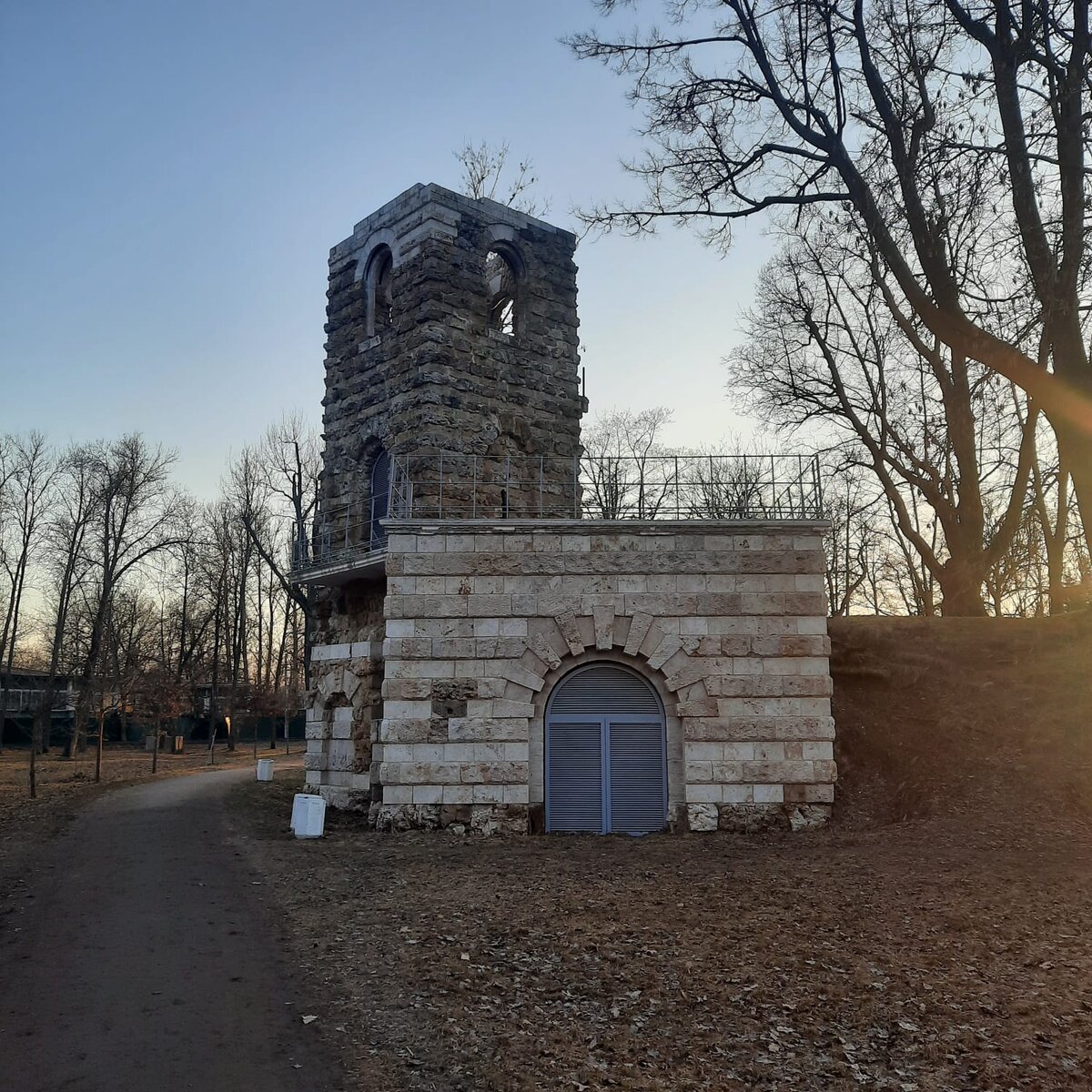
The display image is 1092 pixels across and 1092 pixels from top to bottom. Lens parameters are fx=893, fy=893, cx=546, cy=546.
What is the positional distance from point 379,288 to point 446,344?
284cm

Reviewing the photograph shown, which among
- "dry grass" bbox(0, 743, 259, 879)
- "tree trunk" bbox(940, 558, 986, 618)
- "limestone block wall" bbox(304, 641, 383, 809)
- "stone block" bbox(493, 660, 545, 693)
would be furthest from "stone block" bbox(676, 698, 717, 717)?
"dry grass" bbox(0, 743, 259, 879)

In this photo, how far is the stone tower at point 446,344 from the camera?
15773 millimetres

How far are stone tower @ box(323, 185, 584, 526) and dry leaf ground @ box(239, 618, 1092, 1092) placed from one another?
6.73m

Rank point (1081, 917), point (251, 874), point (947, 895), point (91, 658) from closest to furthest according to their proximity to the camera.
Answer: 1. point (1081, 917)
2. point (947, 895)
3. point (251, 874)
4. point (91, 658)

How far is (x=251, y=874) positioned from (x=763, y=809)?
23.0 ft

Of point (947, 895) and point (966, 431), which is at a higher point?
point (966, 431)

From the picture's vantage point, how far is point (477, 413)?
1595 centimetres

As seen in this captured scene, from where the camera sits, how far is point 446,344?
15.8m

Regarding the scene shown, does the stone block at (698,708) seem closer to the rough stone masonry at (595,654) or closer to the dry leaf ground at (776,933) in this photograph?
the rough stone masonry at (595,654)

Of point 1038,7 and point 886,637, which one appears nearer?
point 1038,7

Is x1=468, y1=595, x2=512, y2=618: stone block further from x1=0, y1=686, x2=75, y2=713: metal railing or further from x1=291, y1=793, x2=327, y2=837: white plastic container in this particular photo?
x1=0, y1=686, x2=75, y2=713: metal railing

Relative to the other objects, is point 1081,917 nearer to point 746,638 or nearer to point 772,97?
point 746,638

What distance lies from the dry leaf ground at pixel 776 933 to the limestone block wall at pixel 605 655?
70cm

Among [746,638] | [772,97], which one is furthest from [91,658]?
[772,97]
